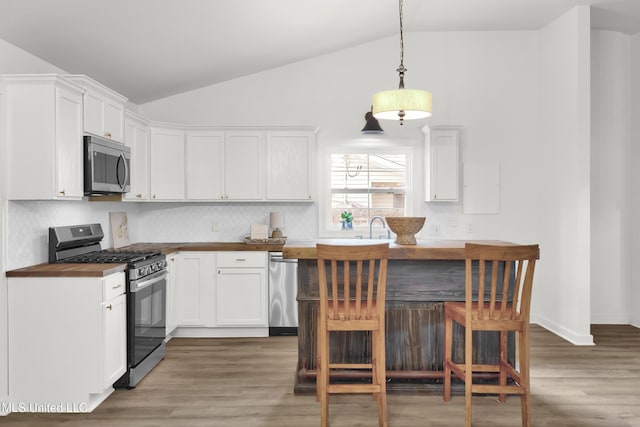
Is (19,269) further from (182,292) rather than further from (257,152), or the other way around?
(257,152)

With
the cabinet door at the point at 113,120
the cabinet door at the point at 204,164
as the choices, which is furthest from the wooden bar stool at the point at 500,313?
the cabinet door at the point at 204,164

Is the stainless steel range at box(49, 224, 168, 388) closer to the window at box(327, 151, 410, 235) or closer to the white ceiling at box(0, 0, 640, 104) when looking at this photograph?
the white ceiling at box(0, 0, 640, 104)

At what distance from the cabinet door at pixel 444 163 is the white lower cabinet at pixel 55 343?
3.67m

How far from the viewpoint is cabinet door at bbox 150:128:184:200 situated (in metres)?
5.10

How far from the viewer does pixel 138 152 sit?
15.6ft

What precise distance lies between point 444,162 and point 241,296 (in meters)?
2.70

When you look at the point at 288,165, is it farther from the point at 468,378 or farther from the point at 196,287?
the point at 468,378

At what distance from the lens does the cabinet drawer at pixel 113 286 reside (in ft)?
10.5

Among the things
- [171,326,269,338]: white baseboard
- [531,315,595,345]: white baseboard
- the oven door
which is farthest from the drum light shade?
[531,315,595,345]: white baseboard

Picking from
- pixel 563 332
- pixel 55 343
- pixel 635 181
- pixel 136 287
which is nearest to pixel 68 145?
pixel 136 287

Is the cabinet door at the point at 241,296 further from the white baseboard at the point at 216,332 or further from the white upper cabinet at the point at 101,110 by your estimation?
the white upper cabinet at the point at 101,110

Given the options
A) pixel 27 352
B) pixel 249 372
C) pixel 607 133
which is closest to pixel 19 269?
pixel 27 352

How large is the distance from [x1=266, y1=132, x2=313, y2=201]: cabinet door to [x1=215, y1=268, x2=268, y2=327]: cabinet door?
0.92m

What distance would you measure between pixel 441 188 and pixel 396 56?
1.67 m
